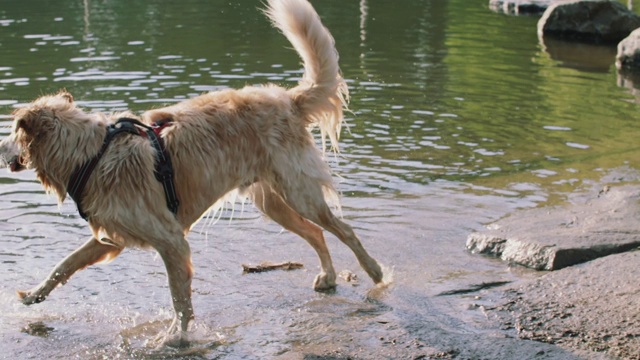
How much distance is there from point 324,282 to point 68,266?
1.86 m

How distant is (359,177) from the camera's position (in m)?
9.30

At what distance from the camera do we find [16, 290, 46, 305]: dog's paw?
20.1ft

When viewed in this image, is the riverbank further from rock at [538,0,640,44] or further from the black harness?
rock at [538,0,640,44]

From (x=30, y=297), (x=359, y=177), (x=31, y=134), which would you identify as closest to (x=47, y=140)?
(x=31, y=134)

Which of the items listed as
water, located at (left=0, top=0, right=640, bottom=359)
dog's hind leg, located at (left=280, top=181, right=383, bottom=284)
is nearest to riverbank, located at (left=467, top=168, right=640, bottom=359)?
water, located at (left=0, top=0, right=640, bottom=359)

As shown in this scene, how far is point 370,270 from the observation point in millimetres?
6496

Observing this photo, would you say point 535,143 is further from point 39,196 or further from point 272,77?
point 39,196

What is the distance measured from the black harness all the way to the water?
907mm

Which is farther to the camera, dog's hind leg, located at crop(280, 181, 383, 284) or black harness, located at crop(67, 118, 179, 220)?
dog's hind leg, located at crop(280, 181, 383, 284)

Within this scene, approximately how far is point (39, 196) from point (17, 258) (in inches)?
68.2

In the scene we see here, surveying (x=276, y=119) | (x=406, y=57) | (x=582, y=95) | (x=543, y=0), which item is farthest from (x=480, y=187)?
(x=543, y=0)

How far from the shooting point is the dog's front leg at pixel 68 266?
6.13m

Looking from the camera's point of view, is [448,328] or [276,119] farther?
[276,119]

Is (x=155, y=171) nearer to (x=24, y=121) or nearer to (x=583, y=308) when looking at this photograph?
(x=24, y=121)
